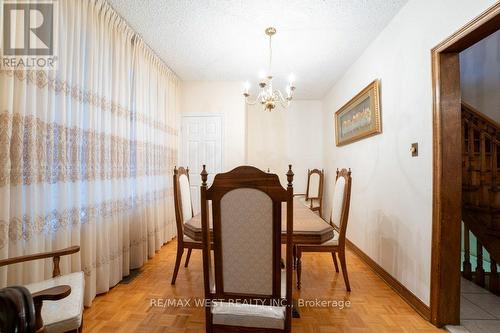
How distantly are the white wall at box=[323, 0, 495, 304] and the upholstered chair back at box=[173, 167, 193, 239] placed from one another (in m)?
2.04

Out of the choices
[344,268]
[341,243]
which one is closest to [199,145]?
[341,243]

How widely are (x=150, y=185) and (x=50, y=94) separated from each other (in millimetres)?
1614

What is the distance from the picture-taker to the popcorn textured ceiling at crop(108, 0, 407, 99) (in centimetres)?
221

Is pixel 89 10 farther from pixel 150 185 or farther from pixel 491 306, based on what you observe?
pixel 491 306

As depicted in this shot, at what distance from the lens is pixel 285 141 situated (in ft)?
17.1

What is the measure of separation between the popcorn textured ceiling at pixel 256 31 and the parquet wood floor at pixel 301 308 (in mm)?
2430

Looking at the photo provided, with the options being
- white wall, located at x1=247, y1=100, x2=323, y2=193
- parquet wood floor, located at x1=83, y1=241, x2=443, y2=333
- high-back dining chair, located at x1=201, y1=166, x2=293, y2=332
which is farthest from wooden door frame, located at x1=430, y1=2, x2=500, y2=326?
white wall, located at x1=247, y1=100, x2=323, y2=193

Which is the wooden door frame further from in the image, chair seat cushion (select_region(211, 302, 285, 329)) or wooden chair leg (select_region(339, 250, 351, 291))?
chair seat cushion (select_region(211, 302, 285, 329))

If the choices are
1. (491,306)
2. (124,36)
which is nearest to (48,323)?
(124,36)

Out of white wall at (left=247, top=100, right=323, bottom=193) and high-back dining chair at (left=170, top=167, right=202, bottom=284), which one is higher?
white wall at (left=247, top=100, right=323, bottom=193)

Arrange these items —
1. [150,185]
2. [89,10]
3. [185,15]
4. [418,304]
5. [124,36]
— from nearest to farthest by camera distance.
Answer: [418,304], [89,10], [185,15], [124,36], [150,185]

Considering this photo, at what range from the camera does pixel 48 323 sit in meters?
1.08

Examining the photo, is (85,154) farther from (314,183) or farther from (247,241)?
(314,183)

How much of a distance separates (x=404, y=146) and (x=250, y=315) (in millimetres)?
1940
